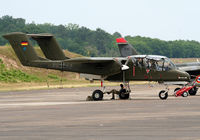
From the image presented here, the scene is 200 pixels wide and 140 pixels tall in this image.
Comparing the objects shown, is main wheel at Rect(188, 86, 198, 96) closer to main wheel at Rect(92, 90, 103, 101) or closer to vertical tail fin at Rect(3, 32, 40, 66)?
main wheel at Rect(92, 90, 103, 101)

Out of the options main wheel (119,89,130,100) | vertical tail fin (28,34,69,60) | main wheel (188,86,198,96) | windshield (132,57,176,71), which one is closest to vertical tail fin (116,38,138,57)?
main wheel (188,86,198,96)

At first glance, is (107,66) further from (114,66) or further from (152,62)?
(152,62)

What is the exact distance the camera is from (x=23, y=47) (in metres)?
35.5

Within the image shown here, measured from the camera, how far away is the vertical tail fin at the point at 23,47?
3525cm

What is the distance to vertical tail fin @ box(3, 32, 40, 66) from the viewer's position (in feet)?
116

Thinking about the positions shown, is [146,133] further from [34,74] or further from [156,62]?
[34,74]

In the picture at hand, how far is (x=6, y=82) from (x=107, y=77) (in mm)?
50165

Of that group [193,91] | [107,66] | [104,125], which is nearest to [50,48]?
[107,66]

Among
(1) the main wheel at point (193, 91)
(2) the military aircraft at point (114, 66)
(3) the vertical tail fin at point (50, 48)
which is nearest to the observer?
(2) the military aircraft at point (114, 66)

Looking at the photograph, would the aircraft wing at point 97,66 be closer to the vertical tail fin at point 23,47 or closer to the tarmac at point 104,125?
the vertical tail fin at point 23,47

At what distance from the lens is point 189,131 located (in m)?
16.1

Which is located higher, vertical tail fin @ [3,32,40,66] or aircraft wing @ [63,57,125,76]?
vertical tail fin @ [3,32,40,66]

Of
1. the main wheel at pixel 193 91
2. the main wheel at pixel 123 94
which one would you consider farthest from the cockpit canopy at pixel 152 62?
the main wheel at pixel 193 91

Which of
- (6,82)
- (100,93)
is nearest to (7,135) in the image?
(100,93)
